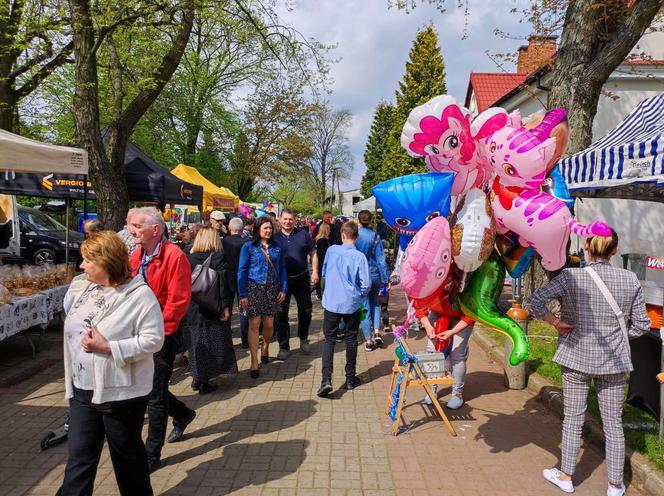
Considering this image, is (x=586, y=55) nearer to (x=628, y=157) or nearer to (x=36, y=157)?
(x=628, y=157)

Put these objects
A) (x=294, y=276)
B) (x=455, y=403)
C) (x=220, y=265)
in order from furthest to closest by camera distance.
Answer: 1. (x=294, y=276)
2. (x=220, y=265)
3. (x=455, y=403)

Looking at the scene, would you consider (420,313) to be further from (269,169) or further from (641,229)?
(269,169)

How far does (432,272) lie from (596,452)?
2.35 metres

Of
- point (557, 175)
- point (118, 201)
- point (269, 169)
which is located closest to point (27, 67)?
point (118, 201)

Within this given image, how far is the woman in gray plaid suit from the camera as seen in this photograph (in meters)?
3.14

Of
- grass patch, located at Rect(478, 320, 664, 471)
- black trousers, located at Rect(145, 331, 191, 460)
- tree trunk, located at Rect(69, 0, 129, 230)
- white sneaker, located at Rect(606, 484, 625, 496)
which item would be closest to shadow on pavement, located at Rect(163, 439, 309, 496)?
black trousers, located at Rect(145, 331, 191, 460)

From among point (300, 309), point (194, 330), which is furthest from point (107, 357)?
point (300, 309)

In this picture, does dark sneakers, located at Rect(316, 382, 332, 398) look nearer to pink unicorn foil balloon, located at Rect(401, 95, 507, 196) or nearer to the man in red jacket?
the man in red jacket

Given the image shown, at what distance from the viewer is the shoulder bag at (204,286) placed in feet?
14.8

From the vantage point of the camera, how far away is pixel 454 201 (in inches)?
133

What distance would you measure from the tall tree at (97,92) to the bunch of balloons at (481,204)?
220 inches

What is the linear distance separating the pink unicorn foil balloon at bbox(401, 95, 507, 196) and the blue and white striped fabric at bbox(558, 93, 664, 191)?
1424mm

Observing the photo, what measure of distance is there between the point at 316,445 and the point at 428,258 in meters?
1.98

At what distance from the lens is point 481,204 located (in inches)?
127
